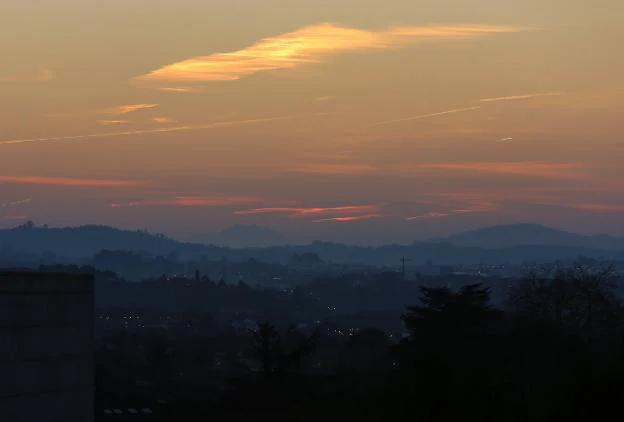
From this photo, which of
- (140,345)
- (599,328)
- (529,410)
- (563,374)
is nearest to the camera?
(529,410)

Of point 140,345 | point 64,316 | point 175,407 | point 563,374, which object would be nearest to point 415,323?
point 175,407

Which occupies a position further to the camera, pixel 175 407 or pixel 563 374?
pixel 175 407

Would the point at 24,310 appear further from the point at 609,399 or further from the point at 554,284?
the point at 554,284

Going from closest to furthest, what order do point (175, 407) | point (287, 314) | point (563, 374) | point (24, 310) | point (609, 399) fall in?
1. point (24, 310)
2. point (609, 399)
3. point (563, 374)
4. point (175, 407)
5. point (287, 314)

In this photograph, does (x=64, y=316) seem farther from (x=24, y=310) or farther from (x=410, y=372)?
(x=410, y=372)

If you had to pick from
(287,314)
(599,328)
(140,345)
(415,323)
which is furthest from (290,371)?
(287,314)

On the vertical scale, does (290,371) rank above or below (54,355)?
below
